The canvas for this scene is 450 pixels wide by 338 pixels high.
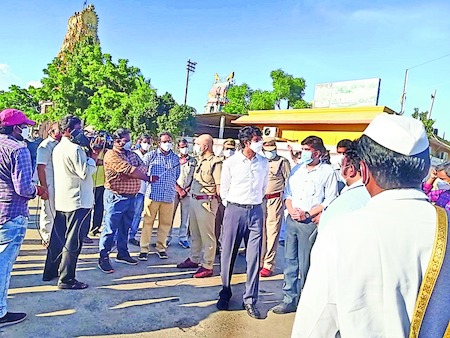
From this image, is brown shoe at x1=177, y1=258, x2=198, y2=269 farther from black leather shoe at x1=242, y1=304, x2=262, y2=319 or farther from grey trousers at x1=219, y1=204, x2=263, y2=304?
black leather shoe at x1=242, y1=304, x2=262, y2=319

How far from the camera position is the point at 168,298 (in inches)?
155

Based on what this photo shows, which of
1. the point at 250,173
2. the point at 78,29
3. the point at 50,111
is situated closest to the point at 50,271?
the point at 250,173

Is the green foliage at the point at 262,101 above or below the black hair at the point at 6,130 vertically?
above

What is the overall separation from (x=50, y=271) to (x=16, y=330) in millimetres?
1134

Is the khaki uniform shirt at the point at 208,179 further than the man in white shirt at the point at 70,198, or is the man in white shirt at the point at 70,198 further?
the khaki uniform shirt at the point at 208,179

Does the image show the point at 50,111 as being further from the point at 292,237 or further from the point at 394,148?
the point at 394,148

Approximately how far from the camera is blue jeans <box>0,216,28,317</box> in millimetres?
2990

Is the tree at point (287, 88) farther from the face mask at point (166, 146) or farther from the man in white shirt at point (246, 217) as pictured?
the man in white shirt at point (246, 217)

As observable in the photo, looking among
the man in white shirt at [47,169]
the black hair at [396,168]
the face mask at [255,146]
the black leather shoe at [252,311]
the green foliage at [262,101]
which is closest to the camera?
the black hair at [396,168]

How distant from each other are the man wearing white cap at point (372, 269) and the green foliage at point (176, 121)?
69.6 feet

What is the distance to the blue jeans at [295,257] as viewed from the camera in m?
3.69

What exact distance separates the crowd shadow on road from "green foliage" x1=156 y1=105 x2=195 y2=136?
57.8 feet

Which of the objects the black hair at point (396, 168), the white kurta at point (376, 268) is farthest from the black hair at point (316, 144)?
the white kurta at point (376, 268)

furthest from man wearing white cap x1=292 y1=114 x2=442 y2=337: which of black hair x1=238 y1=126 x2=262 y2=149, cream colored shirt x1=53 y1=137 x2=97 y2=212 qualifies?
cream colored shirt x1=53 y1=137 x2=97 y2=212
